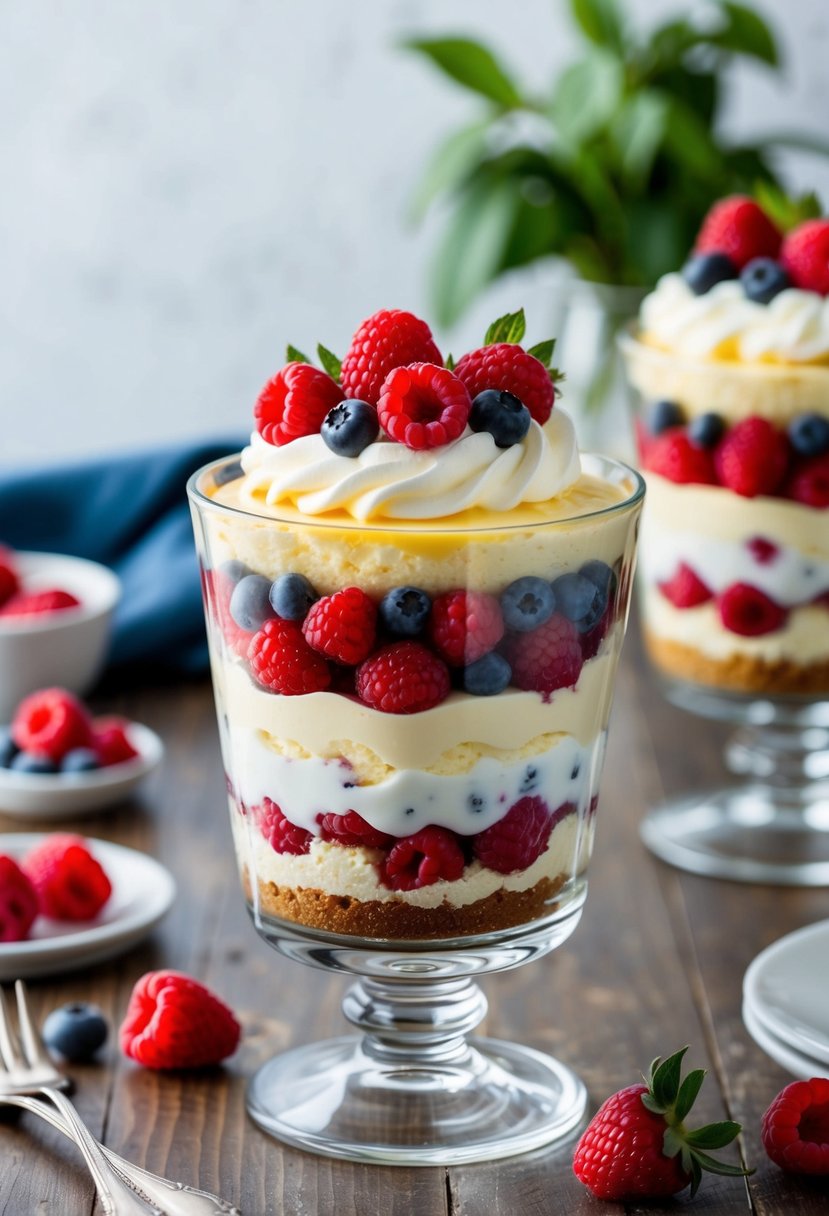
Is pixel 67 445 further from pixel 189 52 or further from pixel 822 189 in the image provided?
pixel 822 189

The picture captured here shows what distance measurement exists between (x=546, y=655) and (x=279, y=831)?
0.73 ft

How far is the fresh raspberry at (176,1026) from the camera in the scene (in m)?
1.29

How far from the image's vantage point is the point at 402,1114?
1.24 metres

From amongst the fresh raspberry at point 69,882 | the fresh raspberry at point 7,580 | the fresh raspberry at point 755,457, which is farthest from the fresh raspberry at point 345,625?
the fresh raspberry at point 7,580

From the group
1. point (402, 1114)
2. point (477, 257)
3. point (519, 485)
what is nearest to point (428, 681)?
point (519, 485)

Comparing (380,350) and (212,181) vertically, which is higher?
(380,350)

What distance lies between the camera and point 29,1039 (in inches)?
51.1

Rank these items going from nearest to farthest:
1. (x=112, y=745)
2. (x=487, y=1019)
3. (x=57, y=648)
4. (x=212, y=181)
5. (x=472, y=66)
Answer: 1. (x=487, y=1019)
2. (x=112, y=745)
3. (x=57, y=648)
4. (x=472, y=66)
5. (x=212, y=181)

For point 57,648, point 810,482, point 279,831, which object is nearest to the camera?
point 279,831

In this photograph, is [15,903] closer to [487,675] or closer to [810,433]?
[487,675]

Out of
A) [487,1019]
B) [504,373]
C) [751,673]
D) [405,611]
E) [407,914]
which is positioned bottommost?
[487,1019]

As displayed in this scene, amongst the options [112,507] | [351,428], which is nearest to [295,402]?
[351,428]

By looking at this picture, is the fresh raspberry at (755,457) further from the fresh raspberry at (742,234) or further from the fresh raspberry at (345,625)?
the fresh raspberry at (345,625)

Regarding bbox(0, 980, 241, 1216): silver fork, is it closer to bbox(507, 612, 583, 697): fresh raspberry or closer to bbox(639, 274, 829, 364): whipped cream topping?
bbox(507, 612, 583, 697): fresh raspberry
